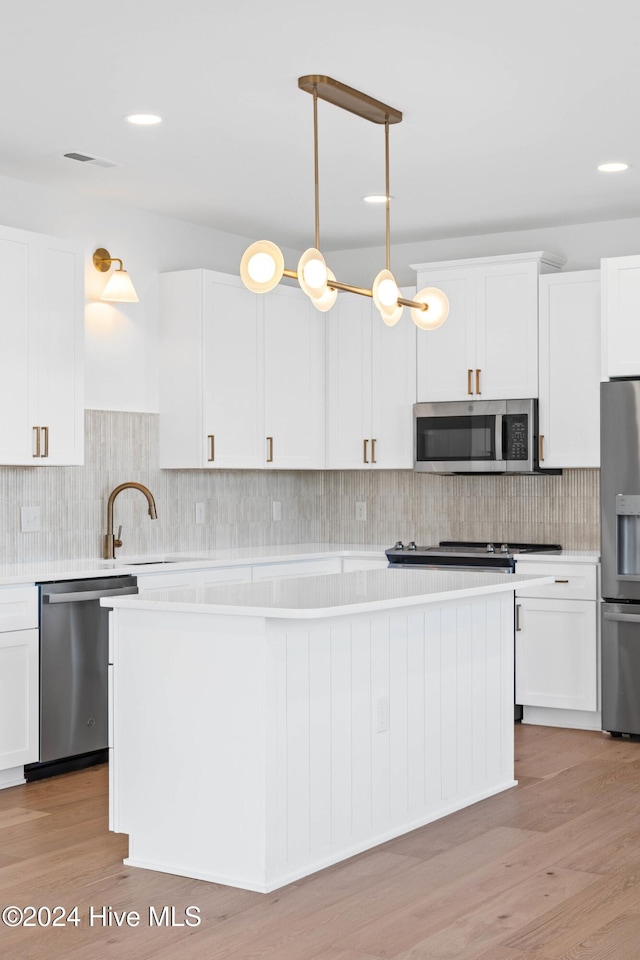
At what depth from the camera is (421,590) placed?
12.9 ft

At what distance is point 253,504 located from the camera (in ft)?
22.4

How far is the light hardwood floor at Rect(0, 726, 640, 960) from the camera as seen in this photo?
298 centimetres

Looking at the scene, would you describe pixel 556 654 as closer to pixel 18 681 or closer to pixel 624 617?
pixel 624 617

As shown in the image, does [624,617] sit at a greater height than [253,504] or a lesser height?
lesser

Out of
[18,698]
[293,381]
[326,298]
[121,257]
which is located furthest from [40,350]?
[293,381]

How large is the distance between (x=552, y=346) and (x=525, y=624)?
4.74ft

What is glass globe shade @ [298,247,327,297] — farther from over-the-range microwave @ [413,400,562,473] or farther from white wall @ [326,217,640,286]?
white wall @ [326,217,640,286]

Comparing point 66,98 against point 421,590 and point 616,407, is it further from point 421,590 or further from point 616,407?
point 616,407

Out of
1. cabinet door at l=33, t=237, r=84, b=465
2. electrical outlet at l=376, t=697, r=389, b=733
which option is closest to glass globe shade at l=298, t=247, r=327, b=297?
electrical outlet at l=376, t=697, r=389, b=733

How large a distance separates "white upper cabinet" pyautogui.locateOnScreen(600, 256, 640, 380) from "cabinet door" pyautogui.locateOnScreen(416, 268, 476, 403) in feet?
2.71

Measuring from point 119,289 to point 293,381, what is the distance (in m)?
1.31

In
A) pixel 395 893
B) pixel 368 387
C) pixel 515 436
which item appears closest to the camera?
pixel 395 893

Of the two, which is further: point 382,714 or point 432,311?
point 432,311

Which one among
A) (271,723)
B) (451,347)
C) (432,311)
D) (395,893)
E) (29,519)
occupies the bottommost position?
(395,893)
